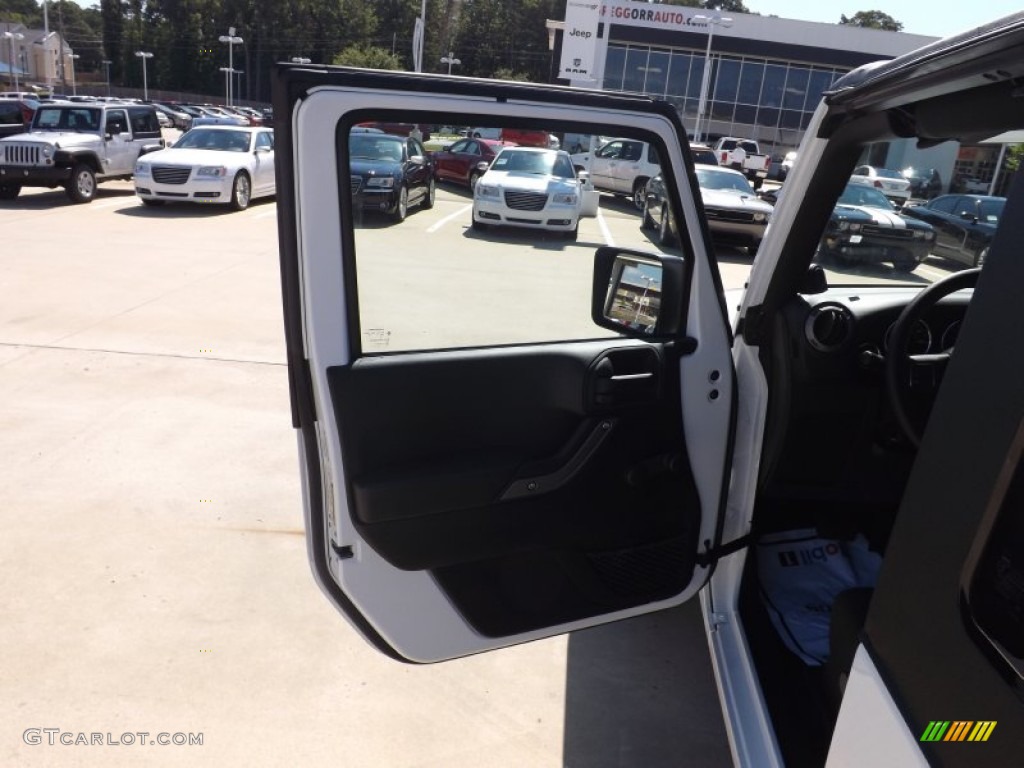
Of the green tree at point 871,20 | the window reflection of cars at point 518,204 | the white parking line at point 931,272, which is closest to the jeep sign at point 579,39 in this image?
the window reflection of cars at point 518,204

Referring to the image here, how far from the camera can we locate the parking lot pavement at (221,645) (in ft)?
8.66

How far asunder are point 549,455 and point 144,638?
1861 mm

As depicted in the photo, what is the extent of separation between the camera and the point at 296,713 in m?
2.75

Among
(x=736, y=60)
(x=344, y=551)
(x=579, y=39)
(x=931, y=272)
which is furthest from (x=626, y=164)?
(x=736, y=60)

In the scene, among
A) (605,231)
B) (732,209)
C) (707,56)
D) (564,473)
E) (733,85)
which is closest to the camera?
(564,473)

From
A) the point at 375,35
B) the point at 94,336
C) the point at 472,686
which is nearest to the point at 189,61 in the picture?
the point at 375,35

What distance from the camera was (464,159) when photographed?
2883 mm

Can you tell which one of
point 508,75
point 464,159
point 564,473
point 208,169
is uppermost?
point 464,159

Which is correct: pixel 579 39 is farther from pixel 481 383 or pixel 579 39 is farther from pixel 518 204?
pixel 481 383

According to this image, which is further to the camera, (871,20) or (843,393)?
(871,20)

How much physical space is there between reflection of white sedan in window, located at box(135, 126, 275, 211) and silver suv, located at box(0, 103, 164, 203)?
4.05 ft

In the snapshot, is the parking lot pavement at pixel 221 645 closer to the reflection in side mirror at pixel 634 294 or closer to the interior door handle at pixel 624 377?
the reflection in side mirror at pixel 634 294

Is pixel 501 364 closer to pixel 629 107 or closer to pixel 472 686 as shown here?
pixel 629 107

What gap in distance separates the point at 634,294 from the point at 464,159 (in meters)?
0.91
